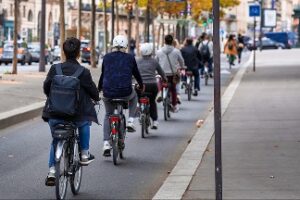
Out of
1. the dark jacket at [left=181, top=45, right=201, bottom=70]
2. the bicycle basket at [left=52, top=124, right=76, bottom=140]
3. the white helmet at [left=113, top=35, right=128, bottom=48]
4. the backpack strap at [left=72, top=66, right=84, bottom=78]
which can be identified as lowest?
the bicycle basket at [left=52, top=124, right=76, bottom=140]

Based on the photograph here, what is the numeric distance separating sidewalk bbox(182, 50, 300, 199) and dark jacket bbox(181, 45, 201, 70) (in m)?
1.68

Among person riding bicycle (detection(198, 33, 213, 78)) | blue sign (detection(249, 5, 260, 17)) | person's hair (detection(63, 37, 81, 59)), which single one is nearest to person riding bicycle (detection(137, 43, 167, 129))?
person's hair (detection(63, 37, 81, 59))

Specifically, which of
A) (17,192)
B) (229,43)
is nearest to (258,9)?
(229,43)

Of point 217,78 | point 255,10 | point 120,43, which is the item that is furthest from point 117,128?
point 255,10

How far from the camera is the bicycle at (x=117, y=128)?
1385 centimetres

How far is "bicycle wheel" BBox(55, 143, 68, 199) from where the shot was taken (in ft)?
33.1

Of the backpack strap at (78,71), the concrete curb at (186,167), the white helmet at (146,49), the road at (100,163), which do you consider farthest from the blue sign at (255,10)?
the backpack strap at (78,71)

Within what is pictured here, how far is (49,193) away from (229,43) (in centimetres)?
3762

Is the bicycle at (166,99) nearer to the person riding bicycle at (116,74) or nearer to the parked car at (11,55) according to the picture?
the person riding bicycle at (116,74)

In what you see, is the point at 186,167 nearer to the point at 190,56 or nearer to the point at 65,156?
the point at 65,156

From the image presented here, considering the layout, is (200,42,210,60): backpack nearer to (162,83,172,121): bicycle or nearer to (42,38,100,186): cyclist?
(162,83,172,121): bicycle

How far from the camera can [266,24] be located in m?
97.7

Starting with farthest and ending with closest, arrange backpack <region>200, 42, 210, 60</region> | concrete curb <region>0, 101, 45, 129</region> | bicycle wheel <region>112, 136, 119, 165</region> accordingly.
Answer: backpack <region>200, 42, 210, 60</region> < concrete curb <region>0, 101, 45, 129</region> < bicycle wheel <region>112, 136, 119, 165</region>

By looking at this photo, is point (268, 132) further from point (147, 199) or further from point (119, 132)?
point (147, 199)
